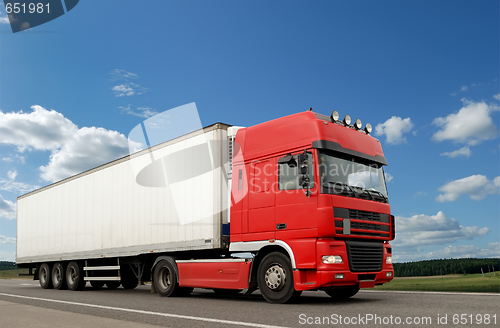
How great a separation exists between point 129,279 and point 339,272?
27.4ft

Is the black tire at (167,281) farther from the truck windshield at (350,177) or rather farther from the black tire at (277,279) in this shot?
the truck windshield at (350,177)

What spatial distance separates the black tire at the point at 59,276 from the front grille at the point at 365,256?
12.5 meters

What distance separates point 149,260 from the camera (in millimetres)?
13258

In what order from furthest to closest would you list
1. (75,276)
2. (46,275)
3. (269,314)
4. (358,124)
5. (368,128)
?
1. (46,275)
2. (75,276)
3. (368,128)
4. (358,124)
5. (269,314)

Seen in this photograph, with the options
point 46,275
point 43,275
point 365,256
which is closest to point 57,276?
point 46,275

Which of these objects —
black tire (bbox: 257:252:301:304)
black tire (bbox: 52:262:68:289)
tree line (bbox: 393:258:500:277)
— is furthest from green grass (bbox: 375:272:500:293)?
tree line (bbox: 393:258:500:277)

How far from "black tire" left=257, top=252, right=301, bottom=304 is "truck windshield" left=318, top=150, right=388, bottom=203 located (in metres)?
1.75

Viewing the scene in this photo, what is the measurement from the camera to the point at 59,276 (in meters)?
17.5

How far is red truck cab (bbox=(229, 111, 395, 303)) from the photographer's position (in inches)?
344

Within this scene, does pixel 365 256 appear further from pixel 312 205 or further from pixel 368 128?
pixel 368 128

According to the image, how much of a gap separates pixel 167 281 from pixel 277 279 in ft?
13.7

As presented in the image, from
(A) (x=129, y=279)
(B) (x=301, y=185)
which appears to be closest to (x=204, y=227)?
(B) (x=301, y=185)

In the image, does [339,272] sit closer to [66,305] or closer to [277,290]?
[277,290]

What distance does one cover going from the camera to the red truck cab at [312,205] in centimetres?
873
